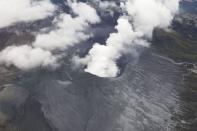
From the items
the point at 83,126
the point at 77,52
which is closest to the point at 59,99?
the point at 83,126

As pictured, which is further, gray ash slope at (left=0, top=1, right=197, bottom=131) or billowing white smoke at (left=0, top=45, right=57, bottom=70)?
billowing white smoke at (left=0, top=45, right=57, bottom=70)

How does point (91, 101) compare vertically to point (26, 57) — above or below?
above

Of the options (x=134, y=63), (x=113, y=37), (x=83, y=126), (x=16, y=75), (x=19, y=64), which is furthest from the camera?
(x=113, y=37)

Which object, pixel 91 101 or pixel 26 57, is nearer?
pixel 91 101

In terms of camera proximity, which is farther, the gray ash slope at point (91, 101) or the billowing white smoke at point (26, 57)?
the billowing white smoke at point (26, 57)

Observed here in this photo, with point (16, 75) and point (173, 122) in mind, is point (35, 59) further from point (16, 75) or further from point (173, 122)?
point (173, 122)

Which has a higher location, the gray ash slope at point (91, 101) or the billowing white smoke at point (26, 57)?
the gray ash slope at point (91, 101)

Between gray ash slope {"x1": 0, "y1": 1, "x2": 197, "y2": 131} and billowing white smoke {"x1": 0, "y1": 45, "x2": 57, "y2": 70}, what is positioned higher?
gray ash slope {"x1": 0, "y1": 1, "x2": 197, "y2": 131}

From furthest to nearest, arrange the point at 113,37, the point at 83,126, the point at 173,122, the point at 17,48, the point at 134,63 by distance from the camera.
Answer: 1. the point at 113,37
2. the point at 17,48
3. the point at 134,63
4. the point at 173,122
5. the point at 83,126
